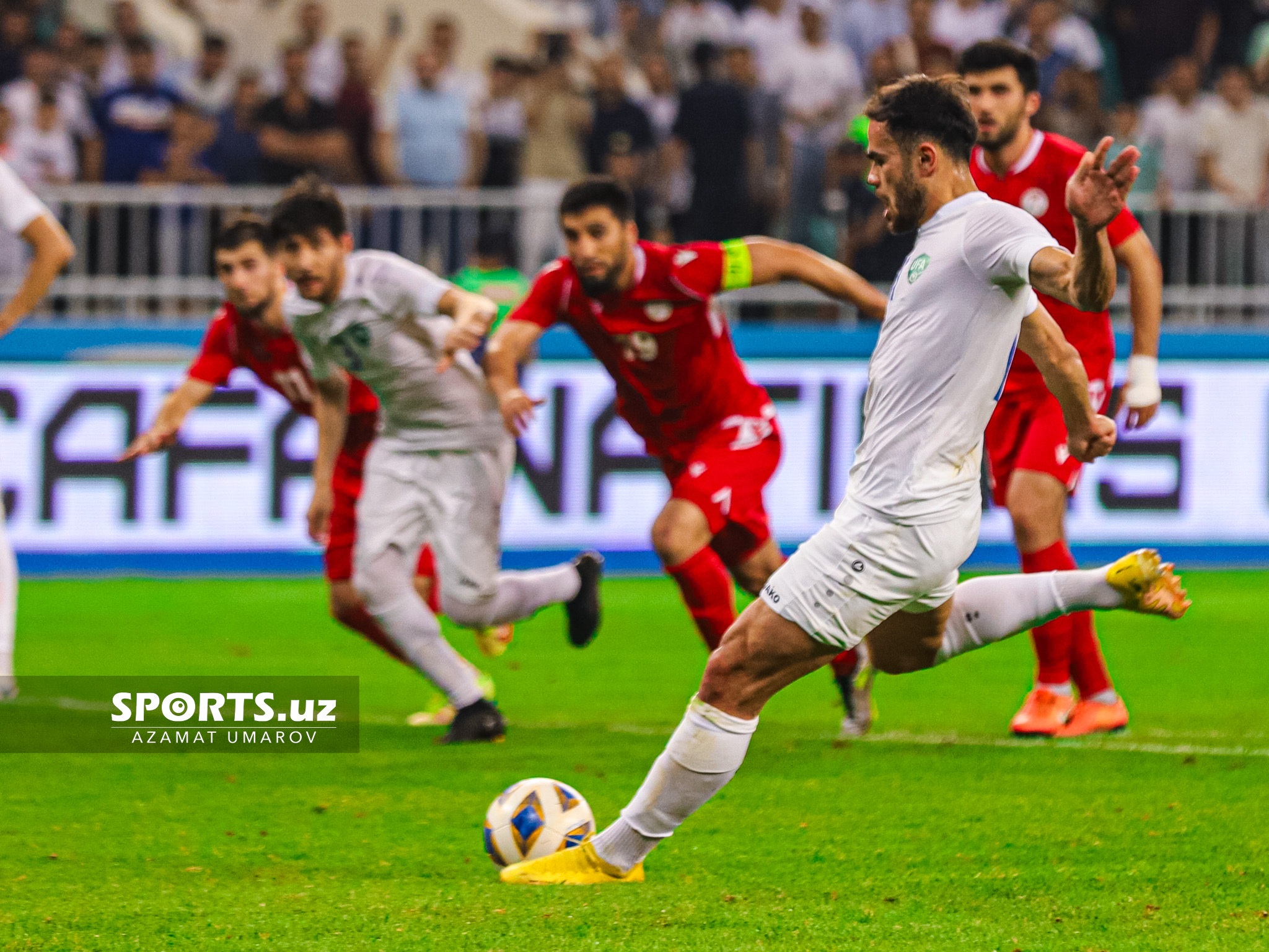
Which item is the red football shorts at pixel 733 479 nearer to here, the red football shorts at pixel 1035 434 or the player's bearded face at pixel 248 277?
the red football shorts at pixel 1035 434

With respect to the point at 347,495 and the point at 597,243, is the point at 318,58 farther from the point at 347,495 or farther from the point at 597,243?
the point at 597,243

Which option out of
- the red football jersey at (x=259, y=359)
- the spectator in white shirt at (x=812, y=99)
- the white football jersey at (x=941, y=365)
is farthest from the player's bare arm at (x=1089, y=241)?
the spectator in white shirt at (x=812, y=99)

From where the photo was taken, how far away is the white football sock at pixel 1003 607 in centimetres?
570

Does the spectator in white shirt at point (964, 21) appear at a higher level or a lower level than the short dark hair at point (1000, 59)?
higher

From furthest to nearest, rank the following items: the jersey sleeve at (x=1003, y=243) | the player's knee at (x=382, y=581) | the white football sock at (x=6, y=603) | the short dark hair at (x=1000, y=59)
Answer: the white football sock at (x=6, y=603) → the player's knee at (x=382, y=581) → the short dark hair at (x=1000, y=59) → the jersey sleeve at (x=1003, y=243)

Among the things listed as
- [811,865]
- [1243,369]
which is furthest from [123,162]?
[811,865]

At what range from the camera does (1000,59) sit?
22.8ft

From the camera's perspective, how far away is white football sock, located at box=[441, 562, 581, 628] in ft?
25.5

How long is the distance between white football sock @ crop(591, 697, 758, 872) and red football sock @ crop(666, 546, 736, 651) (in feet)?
7.52

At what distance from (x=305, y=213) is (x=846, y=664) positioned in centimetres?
261

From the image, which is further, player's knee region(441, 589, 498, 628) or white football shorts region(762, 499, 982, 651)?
player's knee region(441, 589, 498, 628)

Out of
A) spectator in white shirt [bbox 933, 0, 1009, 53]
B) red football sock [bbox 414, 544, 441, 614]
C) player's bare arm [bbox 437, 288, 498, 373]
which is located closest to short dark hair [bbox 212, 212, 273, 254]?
player's bare arm [bbox 437, 288, 498, 373]

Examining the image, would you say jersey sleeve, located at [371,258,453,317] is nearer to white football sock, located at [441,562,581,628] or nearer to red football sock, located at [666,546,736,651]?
white football sock, located at [441,562,581,628]

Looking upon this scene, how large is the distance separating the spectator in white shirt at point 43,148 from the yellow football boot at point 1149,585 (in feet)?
33.6
